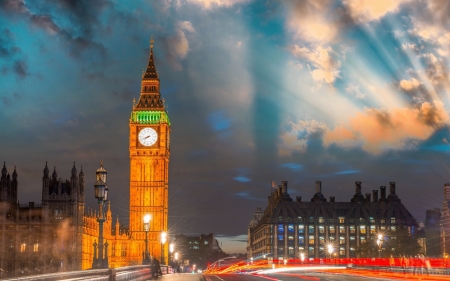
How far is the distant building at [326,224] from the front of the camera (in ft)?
617

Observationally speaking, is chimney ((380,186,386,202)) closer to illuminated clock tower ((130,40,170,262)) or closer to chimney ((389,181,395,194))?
chimney ((389,181,395,194))

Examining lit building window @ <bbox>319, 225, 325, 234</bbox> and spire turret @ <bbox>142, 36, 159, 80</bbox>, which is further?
lit building window @ <bbox>319, 225, 325, 234</bbox>

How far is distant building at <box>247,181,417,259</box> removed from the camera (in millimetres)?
188000

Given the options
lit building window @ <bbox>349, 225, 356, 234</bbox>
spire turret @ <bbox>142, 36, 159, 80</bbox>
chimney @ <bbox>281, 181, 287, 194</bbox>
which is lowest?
lit building window @ <bbox>349, 225, 356, 234</bbox>

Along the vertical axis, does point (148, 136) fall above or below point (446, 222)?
above

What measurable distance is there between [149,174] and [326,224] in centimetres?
6025

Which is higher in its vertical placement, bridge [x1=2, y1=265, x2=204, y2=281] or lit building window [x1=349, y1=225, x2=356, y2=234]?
lit building window [x1=349, y1=225, x2=356, y2=234]

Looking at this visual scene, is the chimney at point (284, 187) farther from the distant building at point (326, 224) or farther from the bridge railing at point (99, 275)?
the bridge railing at point (99, 275)

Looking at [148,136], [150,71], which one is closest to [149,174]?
[148,136]

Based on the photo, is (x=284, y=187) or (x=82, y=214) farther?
(x=284, y=187)

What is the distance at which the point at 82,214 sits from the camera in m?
136

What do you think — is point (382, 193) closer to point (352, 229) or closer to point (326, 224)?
point (352, 229)

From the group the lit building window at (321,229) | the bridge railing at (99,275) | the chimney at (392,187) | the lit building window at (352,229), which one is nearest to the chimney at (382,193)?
the chimney at (392,187)

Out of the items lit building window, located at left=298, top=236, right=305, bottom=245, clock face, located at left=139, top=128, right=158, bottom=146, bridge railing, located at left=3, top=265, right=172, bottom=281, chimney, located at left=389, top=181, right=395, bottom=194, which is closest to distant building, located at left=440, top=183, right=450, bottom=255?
chimney, located at left=389, top=181, right=395, bottom=194
